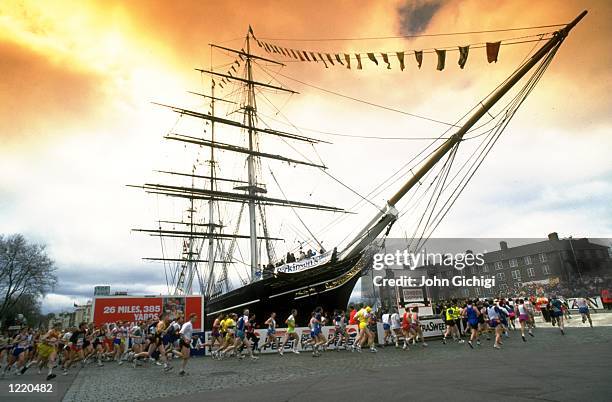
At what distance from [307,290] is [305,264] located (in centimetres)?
168

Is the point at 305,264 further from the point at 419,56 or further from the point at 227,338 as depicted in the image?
the point at 419,56

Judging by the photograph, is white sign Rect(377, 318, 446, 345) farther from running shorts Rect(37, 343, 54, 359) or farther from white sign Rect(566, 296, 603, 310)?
white sign Rect(566, 296, 603, 310)

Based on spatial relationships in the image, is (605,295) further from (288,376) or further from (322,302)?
(288,376)

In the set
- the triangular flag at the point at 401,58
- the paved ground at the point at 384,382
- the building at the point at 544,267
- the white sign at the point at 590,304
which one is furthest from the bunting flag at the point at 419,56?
the building at the point at 544,267

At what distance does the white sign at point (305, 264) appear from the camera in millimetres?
20109

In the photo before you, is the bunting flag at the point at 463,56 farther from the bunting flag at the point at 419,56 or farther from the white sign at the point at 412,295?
the white sign at the point at 412,295

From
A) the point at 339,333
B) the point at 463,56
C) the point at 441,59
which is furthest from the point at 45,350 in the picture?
the point at 463,56

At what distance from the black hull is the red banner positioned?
13.1 ft

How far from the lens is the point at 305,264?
20234 millimetres

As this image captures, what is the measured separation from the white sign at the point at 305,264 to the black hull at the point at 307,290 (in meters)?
0.24

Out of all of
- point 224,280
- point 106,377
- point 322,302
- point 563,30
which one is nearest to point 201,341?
point 106,377

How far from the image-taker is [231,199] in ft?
93.6

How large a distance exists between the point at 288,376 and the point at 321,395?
2.74 meters

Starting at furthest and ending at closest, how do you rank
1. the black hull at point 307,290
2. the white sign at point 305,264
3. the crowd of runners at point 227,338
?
the black hull at point 307,290
the white sign at point 305,264
the crowd of runners at point 227,338
